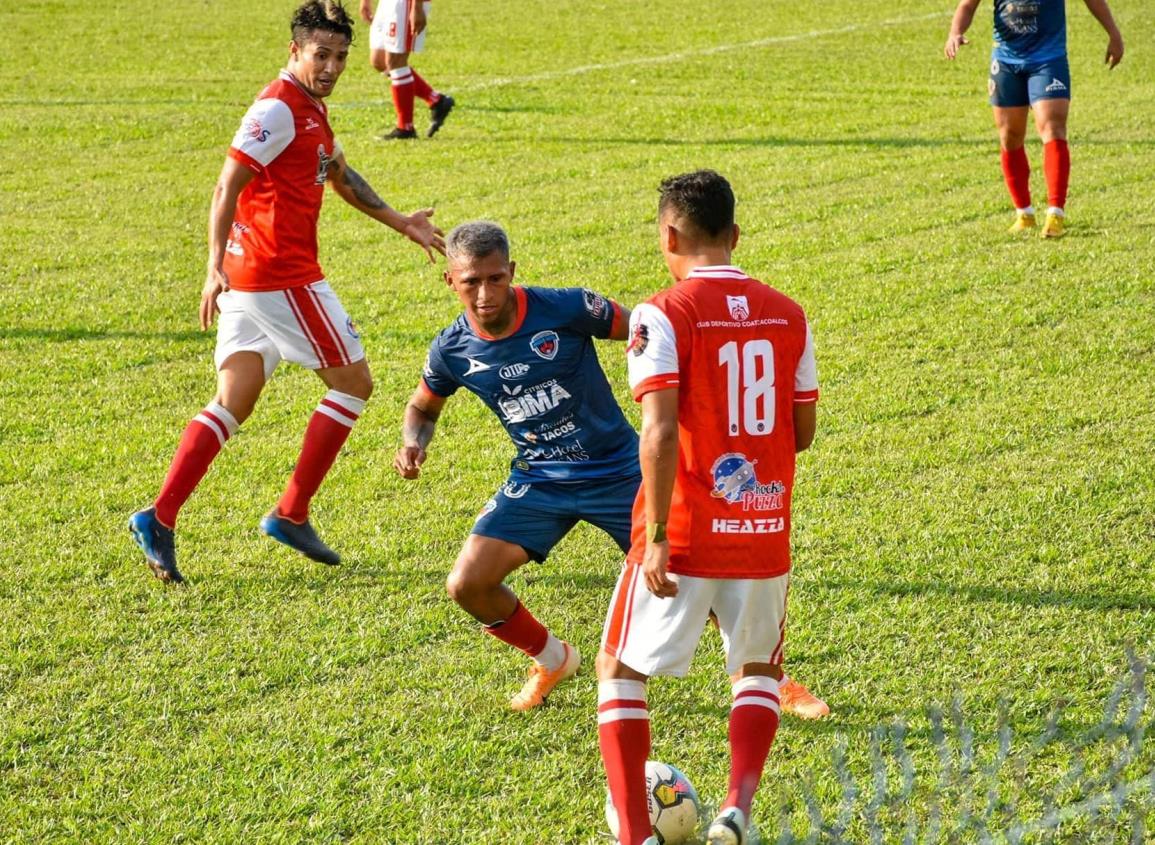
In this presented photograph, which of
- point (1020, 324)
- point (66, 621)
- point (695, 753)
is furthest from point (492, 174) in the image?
point (695, 753)

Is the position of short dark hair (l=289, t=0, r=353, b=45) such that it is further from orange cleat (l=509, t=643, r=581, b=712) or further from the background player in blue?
orange cleat (l=509, t=643, r=581, b=712)

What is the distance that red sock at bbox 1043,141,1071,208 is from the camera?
9602 mm

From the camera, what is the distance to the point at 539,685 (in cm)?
440

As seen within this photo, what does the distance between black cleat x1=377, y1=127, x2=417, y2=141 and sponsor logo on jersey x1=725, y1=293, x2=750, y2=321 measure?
36.7ft

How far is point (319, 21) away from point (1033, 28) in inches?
229

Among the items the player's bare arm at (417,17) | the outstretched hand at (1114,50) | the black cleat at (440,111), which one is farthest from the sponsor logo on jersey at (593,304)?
the player's bare arm at (417,17)

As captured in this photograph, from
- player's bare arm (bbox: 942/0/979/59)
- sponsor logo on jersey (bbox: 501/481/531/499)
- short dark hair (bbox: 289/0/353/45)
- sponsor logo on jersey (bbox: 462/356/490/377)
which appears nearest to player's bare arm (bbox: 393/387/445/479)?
sponsor logo on jersey (bbox: 462/356/490/377)

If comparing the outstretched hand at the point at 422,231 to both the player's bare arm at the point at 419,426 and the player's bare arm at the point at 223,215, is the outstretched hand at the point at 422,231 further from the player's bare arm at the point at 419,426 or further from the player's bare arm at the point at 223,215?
the player's bare arm at the point at 419,426

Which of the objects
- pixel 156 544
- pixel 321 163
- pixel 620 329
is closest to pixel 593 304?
pixel 620 329

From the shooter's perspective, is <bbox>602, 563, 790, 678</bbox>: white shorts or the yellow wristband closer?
the yellow wristband

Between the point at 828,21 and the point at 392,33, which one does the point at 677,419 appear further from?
the point at 828,21

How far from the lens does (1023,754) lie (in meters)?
3.99

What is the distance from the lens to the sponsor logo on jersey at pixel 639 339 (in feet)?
11.3

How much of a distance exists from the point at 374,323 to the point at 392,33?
6.90 metres
